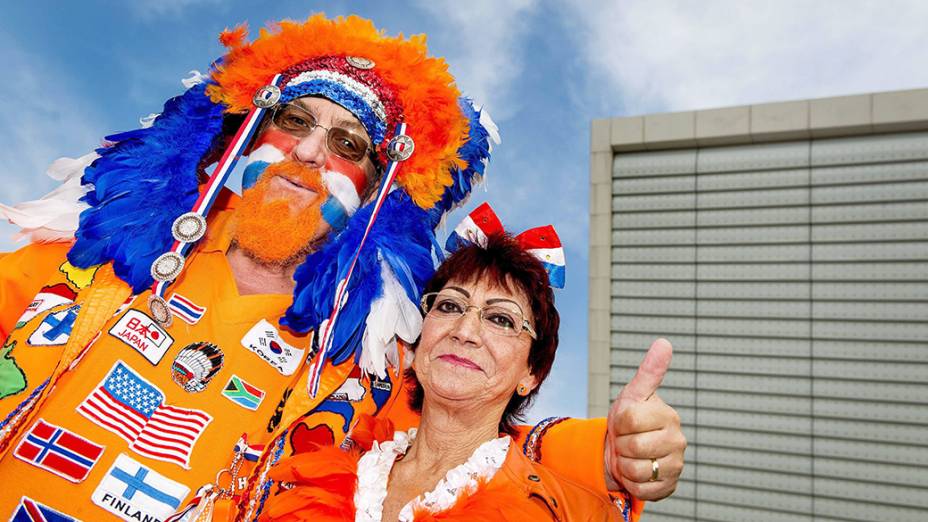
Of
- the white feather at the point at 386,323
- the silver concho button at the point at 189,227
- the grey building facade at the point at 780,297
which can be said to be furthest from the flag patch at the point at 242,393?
the grey building facade at the point at 780,297

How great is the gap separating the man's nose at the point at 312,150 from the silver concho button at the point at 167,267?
47 cm

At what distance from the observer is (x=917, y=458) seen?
→ 7793 mm

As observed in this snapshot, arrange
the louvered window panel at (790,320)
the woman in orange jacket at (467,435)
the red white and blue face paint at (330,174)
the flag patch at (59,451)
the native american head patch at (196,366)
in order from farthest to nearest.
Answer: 1. the louvered window panel at (790,320)
2. the red white and blue face paint at (330,174)
3. the native american head patch at (196,366)
4. the flag patch at (59,451)
5. the woman in orange jacket at (467,435)

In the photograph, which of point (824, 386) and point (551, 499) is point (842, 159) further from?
point (551, 499)

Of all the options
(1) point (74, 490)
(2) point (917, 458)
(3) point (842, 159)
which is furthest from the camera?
(3) point (842, 159)

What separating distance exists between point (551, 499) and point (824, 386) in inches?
319

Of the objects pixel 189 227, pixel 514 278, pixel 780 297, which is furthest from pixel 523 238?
pixel 780 297

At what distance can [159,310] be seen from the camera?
182cm

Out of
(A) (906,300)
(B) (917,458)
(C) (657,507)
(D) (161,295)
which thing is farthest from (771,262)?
(D) (161,295)

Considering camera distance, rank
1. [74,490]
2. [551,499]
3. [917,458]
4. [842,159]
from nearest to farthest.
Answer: [551,499] → [74,490] → [917,458] → [842,159]

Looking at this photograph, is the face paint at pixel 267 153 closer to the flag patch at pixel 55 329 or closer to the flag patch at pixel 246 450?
the flag patch at pixel 55 329

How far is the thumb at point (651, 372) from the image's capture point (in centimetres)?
146

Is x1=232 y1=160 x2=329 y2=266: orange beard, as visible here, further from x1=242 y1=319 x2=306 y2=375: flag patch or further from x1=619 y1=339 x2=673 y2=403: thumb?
x1=619 y1=339 x2=673 y2=403: thumb

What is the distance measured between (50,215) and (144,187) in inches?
13.1
